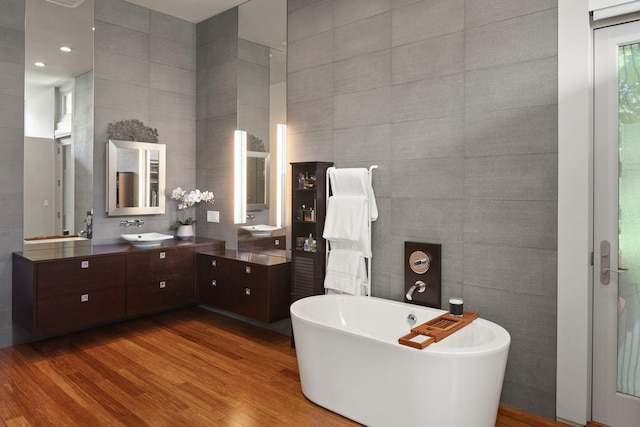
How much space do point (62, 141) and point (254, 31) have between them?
7.00 ft

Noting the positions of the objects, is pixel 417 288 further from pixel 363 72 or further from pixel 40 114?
pixel 40 114

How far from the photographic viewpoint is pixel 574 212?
2455mm

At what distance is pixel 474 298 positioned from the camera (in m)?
2.87

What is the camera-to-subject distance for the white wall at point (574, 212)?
2.43 m

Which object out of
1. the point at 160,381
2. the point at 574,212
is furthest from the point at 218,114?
the point at 574,212

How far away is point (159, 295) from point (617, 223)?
12.6 ft

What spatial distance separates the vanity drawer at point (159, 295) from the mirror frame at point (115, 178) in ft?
2.69

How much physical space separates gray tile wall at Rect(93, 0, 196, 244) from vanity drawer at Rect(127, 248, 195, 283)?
0.54 meters

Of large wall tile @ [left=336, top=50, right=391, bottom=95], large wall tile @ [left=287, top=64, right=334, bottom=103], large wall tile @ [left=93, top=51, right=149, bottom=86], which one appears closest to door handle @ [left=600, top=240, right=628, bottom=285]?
large wall tile @ [left=336, top=50, right=391, bottom=95]

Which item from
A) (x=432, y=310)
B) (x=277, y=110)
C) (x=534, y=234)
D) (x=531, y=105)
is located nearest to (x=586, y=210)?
(x=534, y=234)

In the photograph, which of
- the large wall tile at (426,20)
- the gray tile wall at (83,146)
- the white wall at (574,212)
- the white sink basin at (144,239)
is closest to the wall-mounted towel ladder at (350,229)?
the large wall tile at (426,20)

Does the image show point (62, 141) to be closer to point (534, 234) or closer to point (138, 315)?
point (138, 315)

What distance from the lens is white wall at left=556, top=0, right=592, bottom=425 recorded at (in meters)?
2.43

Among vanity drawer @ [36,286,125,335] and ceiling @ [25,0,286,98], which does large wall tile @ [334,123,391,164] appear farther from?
vanity drawer @ [36,286,125,335]
